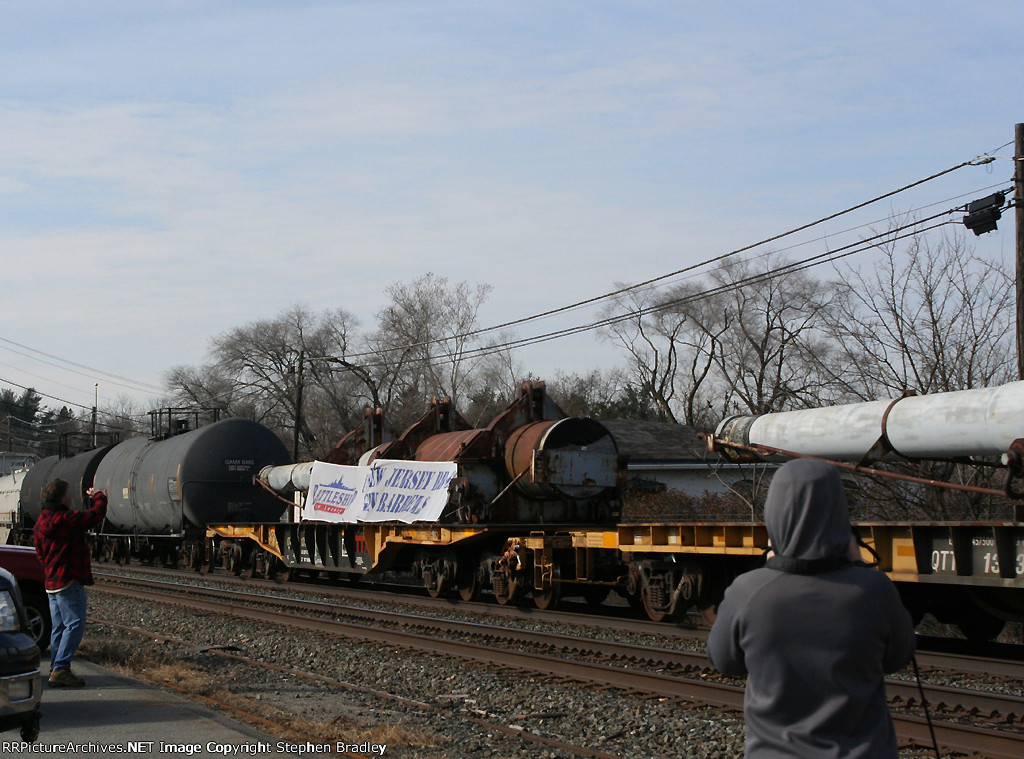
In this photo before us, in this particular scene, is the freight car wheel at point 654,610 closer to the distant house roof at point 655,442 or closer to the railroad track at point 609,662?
the railroad track at point 609,662

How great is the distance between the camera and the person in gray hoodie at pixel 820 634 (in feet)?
9.26

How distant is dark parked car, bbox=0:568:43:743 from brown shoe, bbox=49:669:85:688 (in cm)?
177

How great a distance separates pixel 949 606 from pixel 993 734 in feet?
17.7

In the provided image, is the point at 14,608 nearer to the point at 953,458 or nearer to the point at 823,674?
the point at 823,674

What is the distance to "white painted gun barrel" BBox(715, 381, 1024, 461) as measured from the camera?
8836 mm

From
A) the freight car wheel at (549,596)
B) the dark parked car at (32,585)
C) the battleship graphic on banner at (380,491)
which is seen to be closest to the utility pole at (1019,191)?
the freight car wheel at (549,596)

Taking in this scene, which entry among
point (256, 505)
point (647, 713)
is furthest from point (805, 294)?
point (647, 713)

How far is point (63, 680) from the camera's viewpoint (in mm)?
8203

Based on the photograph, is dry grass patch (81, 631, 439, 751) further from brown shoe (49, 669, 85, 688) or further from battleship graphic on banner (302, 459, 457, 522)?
battleship graphic on banner (302, 459, 457, 522)

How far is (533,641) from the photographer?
39.2 feet

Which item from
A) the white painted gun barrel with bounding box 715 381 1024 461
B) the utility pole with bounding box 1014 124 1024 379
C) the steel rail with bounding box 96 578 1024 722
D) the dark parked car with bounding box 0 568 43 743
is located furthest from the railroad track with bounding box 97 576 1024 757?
the utility pole with bounding box 1014 124 1024 379

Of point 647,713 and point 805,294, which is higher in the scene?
point 805,294

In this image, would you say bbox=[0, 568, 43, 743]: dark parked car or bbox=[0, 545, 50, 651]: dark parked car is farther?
bbox=[0, 545, 50, 651]: dark parked car

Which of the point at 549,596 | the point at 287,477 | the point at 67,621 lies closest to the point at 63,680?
the point at 67,621
